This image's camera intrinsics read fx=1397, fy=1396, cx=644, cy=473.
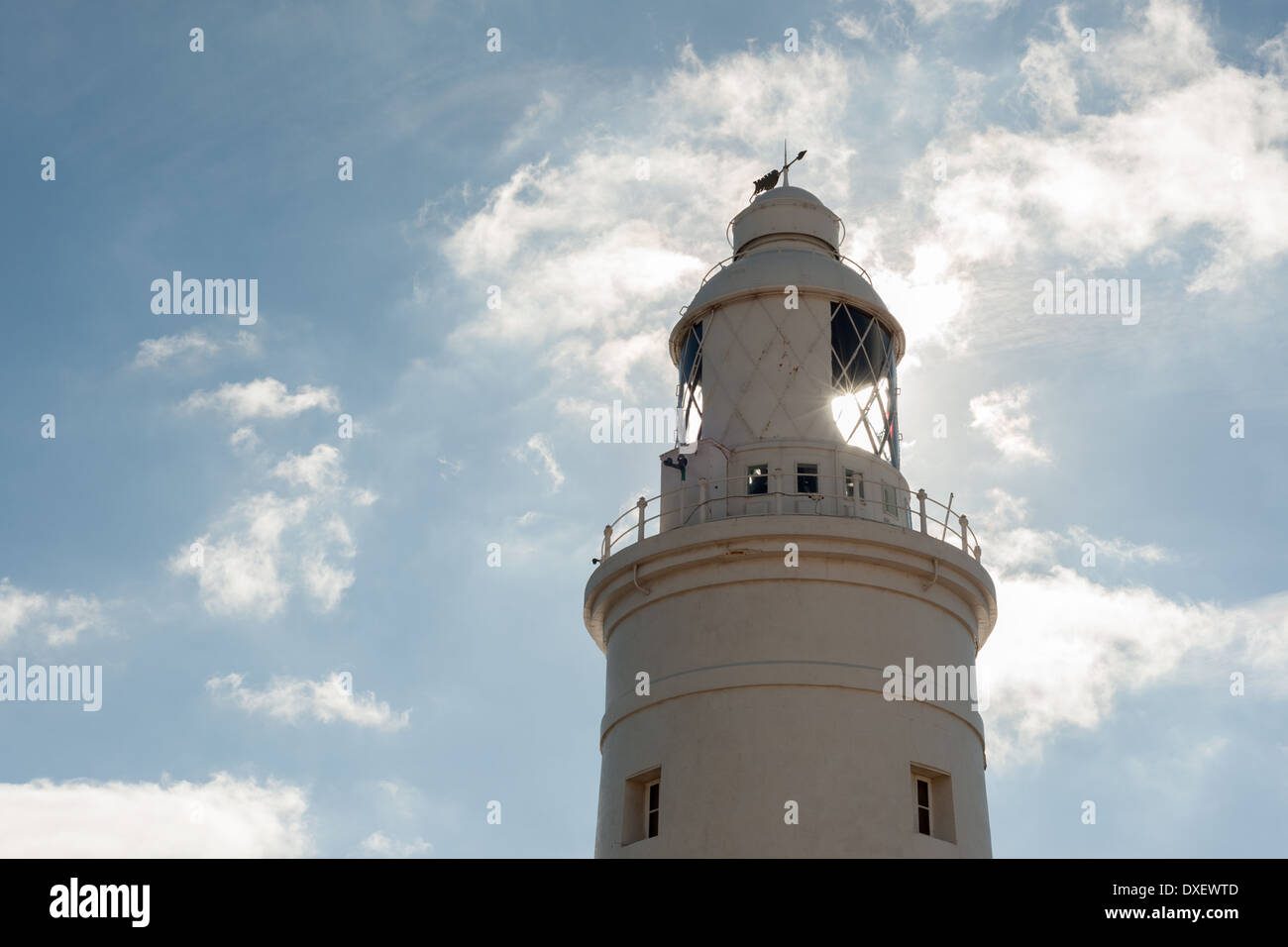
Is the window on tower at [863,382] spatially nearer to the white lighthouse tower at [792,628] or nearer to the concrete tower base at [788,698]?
the white lighthouse tower at [792,628]

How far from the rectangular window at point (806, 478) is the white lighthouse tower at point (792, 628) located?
3 cm

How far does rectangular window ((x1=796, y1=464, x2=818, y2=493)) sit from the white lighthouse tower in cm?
3

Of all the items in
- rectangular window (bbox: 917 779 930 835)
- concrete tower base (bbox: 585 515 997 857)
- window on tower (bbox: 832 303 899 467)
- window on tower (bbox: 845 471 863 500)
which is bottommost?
rectangular window (bbox: 917 779 930 835)

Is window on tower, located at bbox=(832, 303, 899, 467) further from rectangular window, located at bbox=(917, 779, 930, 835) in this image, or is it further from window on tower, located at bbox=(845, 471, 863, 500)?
rectangular window, located at bbox=(917, 779, 930, 835)

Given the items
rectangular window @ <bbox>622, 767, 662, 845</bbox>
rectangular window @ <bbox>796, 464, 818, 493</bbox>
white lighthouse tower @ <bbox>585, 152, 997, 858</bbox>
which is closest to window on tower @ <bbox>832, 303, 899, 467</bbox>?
white lighthouse tower @ <bbox>585, 152, 997, 858</bbox>

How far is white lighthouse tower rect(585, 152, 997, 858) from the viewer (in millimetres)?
19125

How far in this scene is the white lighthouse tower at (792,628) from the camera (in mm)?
19125

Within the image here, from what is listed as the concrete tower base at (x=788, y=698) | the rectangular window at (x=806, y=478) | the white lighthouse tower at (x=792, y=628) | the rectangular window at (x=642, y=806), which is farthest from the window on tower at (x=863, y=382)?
the rectangular window at (x=642, y=806)

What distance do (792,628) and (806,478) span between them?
2904 mm
